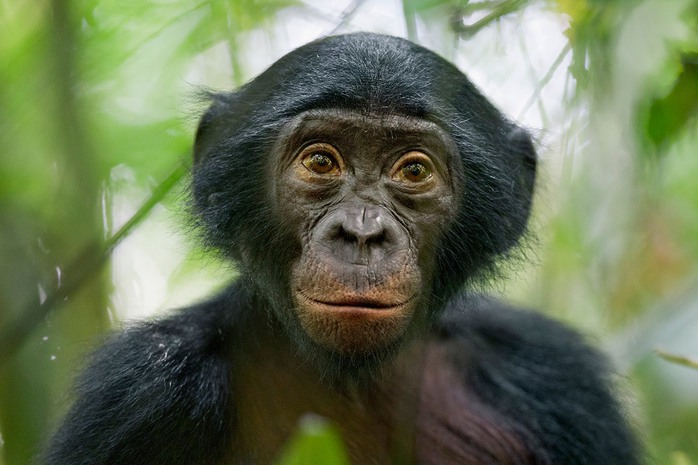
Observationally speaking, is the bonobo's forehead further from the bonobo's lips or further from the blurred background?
the bonobo's lips

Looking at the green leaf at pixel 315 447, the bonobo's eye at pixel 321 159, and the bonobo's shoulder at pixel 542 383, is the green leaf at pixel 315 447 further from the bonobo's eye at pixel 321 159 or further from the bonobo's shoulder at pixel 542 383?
the bonobo's shoulder at pixel 542 383

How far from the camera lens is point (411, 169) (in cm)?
410

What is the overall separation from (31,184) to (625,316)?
3374 mm

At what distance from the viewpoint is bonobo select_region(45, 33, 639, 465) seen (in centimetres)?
366

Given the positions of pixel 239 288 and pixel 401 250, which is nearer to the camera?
pixel 401 250

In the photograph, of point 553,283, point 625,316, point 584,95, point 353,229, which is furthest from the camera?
point 553,283

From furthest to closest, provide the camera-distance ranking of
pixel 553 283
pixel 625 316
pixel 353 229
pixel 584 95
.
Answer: pixel 553 283 < pixel 625 316 < pixel 353 229 < pixel 584 95

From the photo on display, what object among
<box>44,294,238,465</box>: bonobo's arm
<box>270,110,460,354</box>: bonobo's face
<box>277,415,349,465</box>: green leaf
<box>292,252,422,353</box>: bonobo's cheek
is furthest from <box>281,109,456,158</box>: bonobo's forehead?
<box>277,415,349,465</box>: green leaf

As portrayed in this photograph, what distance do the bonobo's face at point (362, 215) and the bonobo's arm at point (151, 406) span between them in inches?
24.7

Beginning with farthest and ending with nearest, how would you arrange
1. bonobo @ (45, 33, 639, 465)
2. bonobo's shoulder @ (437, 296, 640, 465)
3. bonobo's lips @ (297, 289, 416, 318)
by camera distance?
bonobo's shoulder @ (437, 296, 640, 465) < bonobo @ (45, 33, 639, 465) < bonobo's lips @ (297, 289, 416, 318)

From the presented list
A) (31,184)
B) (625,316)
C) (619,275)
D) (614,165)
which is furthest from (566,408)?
(31,184)

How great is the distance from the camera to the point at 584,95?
315 centimetres

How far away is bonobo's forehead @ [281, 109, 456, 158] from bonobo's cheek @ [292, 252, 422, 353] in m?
0.77

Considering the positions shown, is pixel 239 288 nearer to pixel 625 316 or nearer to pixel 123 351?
pixel 123 351
